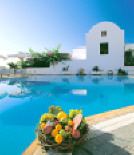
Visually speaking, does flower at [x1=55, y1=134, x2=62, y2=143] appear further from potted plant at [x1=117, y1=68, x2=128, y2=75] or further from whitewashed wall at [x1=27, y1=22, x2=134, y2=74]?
potted plant at [x1=117, y1=68, x2=128, y2=75]

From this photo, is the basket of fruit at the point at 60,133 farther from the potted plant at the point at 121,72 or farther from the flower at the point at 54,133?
the potted plant at the point at 121,72

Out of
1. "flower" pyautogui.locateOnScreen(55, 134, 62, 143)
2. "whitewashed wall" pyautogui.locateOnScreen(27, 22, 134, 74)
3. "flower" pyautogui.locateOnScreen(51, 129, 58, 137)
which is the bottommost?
"flower" pyautogui.locateOnScreen(55, 134, 62, 143)

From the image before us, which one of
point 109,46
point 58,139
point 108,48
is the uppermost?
point 109,46

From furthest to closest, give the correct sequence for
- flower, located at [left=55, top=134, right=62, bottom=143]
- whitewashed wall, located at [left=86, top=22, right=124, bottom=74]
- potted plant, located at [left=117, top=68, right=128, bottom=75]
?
whitewashed wall, located at [left=86, top=22, right=124, bottom=74], potted plant, located at [left=117, top=68, right=128, bottom=75], flower, located at [left=55, top=134, right=62, bottom=143]

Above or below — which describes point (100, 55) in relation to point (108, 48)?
below

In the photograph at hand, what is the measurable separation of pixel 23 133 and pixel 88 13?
16853mm

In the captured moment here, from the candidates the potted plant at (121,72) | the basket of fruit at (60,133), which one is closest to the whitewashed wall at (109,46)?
the potted plant at (121,72)

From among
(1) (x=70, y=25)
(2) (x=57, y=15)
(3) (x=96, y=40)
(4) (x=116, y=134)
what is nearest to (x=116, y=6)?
(3) (x=96, y=40)

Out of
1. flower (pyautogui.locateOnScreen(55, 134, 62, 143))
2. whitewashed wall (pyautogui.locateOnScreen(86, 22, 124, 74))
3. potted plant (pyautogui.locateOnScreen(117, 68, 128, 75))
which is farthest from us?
whitewashed wall (pyautogui.locateOnScreen(86, 22, 124, 74))

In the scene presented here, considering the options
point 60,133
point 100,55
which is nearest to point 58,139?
point 60,133

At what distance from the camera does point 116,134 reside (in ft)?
5.88

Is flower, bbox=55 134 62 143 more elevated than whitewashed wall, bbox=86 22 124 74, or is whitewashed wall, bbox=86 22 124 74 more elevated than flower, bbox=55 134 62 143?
whitewashed wall, bbox=86 22 124 74

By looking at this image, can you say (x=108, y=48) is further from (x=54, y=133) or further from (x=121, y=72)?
(x=54, y=133)

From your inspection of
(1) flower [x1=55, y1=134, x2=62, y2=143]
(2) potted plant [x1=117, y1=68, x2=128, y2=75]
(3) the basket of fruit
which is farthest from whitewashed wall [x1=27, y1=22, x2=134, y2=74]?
(1) flower [x1=55, y1=134, x2=62, y2=143]
